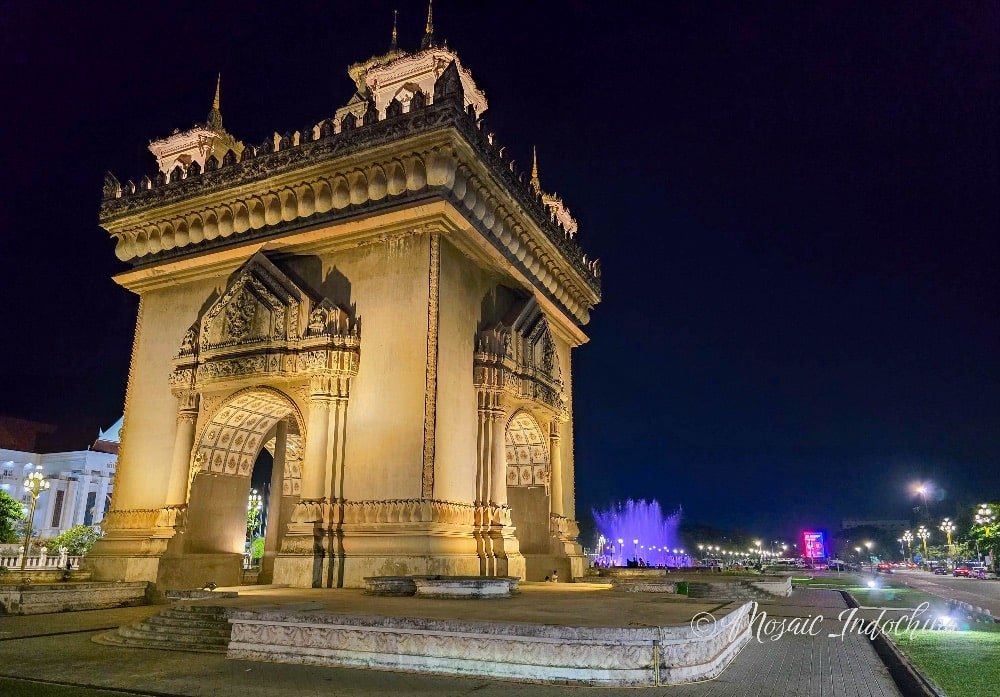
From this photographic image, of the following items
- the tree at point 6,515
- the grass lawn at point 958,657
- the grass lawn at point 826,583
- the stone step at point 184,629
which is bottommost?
the grass lawn at point 958,657

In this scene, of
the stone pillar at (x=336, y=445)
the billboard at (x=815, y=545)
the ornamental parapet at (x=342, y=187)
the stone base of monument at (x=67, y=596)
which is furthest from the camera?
the billboard at (x=815, y=545)

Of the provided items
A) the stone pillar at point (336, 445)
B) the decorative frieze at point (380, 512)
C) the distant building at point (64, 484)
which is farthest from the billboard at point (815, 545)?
the stone pillar at point (336, 445)

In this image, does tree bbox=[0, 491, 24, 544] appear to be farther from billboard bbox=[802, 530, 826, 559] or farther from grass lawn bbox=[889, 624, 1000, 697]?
billboard bbox=[802, 530, 826, 559]

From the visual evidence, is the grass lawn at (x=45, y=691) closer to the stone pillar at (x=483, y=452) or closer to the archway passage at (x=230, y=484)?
the archway passage at (x=230, y=484)

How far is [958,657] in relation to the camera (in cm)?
1007

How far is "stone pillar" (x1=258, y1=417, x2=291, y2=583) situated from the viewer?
18663mm

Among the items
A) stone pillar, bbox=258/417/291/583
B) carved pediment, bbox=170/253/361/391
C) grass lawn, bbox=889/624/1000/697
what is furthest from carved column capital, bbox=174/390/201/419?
grass lawn, bbox=889/624/1000/697

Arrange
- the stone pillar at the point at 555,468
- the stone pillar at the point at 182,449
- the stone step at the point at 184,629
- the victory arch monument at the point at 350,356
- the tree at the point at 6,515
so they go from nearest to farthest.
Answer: the stone step at the point at 184,629, the victory arch monument at the point at 350,356, the stone pillar at the point at 182,449, the stone pillar at the point at 555,468, the tree at the point at 6,515

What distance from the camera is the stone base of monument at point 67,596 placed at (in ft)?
43.8

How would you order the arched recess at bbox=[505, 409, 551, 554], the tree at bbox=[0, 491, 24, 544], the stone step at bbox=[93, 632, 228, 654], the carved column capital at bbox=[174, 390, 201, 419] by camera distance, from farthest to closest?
the tree at bbox=[0, 491, 24, 544], the arched recess at bbox=[505, 409, 551, 554], the carved column capital at bbox=[174, 390, 201, 419], the stone step at bbox=[93, 632, 228, 654]

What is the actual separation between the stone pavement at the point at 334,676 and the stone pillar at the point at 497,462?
7.67 m

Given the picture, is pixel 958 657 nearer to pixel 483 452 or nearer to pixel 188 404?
pixel 483 452

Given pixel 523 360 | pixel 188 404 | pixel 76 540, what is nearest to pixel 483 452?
pixel 523 360

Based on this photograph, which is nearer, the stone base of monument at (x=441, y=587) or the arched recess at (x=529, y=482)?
the stone base of monument at (x=441, y=587)
